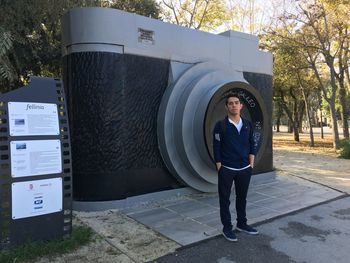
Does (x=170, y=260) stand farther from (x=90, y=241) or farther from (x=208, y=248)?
(x=90, y=241)

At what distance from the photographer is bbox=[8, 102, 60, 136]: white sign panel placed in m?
4.27

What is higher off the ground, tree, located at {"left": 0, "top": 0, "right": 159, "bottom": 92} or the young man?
tree, located at {"left": 0, "top": 0, "right": 159, "bottom": 92}

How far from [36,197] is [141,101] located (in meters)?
2.76

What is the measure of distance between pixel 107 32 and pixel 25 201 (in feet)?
9.92

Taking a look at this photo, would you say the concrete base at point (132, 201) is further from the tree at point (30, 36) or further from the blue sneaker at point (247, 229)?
the tree at point (30, 36)

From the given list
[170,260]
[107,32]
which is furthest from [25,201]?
[107,32]

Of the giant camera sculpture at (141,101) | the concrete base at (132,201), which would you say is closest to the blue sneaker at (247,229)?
the giant camera sculpture at (141,101)

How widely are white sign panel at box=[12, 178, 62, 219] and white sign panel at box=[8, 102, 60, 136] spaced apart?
568 mm

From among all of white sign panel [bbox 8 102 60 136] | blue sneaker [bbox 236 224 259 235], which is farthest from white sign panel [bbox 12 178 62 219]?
blue sneaker [bbox 236 224 259 235]

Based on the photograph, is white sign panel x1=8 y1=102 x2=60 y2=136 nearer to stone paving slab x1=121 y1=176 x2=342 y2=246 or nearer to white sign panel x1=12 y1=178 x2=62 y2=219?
white sign panel x1=12 y1=178 x2=62 y2=219

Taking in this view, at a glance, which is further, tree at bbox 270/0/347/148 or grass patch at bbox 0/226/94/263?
tree at bbox 270/0/347/148

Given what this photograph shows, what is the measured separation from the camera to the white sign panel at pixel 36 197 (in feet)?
14.0

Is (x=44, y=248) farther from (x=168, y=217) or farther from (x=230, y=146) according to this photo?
(x=230, y=146)

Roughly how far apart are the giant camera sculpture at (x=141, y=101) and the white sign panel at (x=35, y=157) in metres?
1.63
